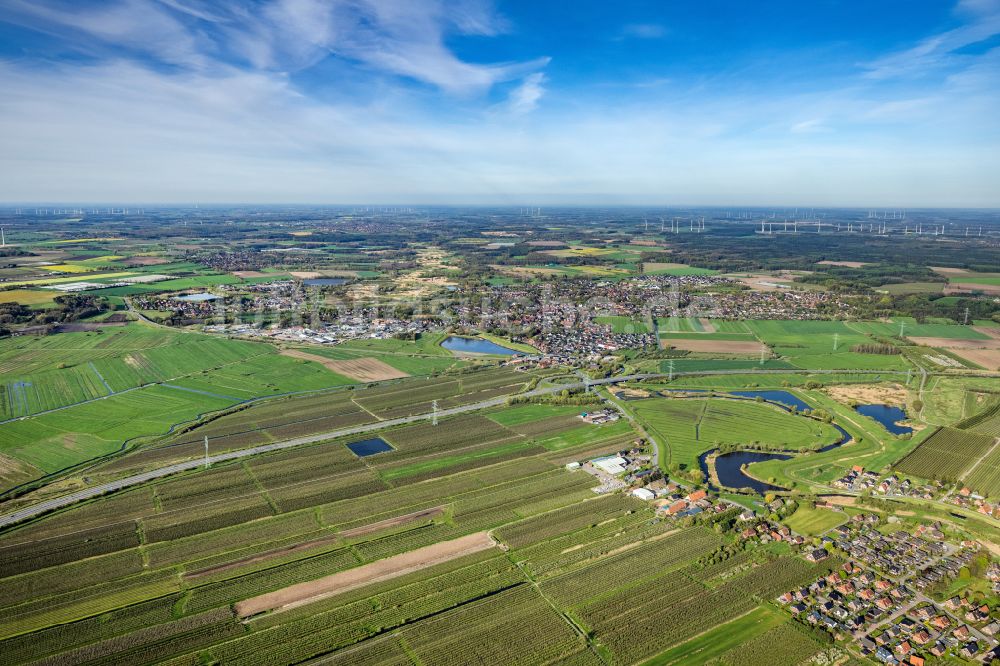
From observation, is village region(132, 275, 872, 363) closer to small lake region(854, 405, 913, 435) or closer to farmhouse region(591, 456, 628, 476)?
small lake region(854, 405, 913, 435)

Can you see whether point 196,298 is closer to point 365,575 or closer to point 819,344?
point 365,575

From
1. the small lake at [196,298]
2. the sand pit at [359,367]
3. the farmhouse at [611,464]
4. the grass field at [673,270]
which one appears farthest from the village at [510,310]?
the farmhouse at [611,464]

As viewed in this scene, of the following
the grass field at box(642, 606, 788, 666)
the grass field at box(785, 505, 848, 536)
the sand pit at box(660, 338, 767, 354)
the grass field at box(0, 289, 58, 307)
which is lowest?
the grass field at box(642, 606, 788, 666)

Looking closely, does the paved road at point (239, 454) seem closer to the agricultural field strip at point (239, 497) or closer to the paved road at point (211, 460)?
Result: the paved road at point (211, 460)

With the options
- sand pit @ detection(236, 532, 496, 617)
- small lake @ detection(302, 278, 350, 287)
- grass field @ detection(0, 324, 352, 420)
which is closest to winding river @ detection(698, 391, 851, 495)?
sand pit @ detection(236, 532, 496, 617)

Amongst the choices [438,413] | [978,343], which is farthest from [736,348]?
[438,413]
